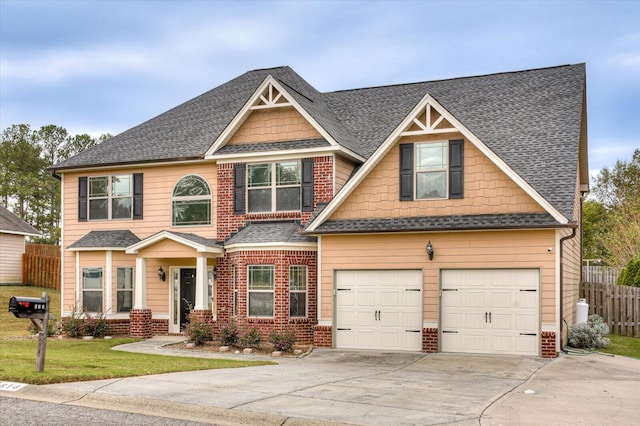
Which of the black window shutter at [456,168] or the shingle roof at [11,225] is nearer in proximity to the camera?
the black window shutter at [456,168]

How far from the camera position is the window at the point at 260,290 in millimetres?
20469

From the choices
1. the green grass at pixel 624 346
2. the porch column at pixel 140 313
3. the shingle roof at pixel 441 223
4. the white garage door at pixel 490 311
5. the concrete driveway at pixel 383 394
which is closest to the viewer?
the concrete driveway at pixel 383 394

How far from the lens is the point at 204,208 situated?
23.0 metres

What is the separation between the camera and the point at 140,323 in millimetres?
22875

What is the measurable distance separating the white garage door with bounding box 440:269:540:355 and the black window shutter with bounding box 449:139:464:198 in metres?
2.10

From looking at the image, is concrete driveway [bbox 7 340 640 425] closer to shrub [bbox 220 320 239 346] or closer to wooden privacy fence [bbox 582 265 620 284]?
shrub [bbox 220 320 239 346]

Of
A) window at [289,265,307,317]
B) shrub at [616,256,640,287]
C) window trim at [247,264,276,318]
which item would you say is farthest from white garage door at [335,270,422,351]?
shrub at [616,256,640,287]

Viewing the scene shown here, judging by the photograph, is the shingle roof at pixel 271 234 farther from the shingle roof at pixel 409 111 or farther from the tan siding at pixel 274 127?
the shingle roof at pixel 409 111

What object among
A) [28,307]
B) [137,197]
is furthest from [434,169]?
[28,307]

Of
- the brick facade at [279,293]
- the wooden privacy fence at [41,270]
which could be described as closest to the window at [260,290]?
the brick facade at [279,293]

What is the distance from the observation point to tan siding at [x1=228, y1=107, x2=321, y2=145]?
21.8 meters

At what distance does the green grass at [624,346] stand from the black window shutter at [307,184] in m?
9.14

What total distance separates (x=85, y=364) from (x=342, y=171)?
10342 mm

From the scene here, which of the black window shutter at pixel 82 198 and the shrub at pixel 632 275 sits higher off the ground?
the black window shutter at pixel 82 198
